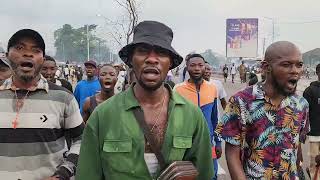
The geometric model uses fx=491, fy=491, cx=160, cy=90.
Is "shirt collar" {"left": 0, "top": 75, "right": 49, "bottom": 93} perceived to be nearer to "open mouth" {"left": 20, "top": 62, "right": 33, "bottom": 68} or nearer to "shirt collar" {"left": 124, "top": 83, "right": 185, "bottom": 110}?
"open mouth" {"left": 20, "top": 62, "right": 33, "bottom": 68}

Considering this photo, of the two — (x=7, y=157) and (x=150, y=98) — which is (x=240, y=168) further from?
(x=7, y=157)

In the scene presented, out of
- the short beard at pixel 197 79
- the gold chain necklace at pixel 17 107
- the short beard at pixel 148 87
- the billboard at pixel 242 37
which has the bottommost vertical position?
the gold chain necklace at pixel 17 107

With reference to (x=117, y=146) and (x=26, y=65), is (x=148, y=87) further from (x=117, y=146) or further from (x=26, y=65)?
(x=26, y=65)

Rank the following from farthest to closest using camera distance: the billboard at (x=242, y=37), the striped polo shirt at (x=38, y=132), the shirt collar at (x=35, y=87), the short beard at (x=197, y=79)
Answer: the billboard at (x=242, y=37)
the short beard at (x=197, y=79)
the shirt collar at (x=35, y=87)
the striped polo shirt at (x=38, y=132)

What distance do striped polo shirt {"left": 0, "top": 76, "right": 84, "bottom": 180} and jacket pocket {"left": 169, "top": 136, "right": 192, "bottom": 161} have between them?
999 mm

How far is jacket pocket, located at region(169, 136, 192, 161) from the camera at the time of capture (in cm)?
262

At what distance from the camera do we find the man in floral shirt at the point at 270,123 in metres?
3.31

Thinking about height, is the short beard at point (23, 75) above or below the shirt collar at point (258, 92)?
above

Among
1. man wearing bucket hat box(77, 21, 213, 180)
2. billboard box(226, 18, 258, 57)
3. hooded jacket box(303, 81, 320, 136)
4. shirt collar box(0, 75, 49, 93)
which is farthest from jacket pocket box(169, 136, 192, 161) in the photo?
billboard box(226, 18, 258, 57)

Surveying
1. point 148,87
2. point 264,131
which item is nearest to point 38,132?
point 148,87

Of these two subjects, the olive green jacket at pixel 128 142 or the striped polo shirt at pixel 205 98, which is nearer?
the olive green jacket at pixel 128 142

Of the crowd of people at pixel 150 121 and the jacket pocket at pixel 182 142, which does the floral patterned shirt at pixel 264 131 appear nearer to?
the crowd of people at pixel 150 121

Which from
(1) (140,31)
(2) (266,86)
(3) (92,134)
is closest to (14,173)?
(3) (92,134)

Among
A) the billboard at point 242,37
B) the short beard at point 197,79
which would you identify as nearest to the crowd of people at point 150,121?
the short beard at point 197,79
